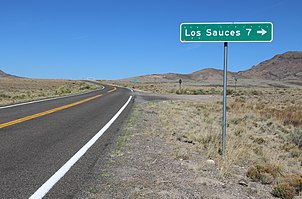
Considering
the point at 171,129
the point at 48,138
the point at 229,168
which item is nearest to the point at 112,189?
the point at 229,168

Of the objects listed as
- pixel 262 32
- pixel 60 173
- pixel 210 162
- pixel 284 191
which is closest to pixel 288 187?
pixel 284 191

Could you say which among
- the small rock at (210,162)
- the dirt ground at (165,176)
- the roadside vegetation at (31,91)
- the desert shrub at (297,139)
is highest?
the roadside vegetation at (31,91)

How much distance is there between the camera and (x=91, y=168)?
19.4ft

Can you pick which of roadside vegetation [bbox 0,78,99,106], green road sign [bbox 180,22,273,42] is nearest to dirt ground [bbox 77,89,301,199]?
green road sign [bbox 180,22,273,42]

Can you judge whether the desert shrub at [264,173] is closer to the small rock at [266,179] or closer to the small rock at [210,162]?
the small rock at [266,179]

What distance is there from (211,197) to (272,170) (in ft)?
8.57

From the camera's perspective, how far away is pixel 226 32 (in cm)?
670

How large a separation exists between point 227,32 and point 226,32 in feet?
0.07

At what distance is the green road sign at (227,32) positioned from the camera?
657cm

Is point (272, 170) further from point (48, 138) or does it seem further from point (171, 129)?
point (48, 138)

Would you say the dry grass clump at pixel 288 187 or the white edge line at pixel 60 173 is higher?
the white edge line at pixel 60 173

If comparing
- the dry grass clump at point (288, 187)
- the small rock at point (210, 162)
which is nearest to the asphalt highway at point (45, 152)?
the small rock at point (210, 162)

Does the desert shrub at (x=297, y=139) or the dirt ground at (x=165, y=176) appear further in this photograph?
the desert shrub at (x=297, y=139)

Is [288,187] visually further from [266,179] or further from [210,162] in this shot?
[210,162]
